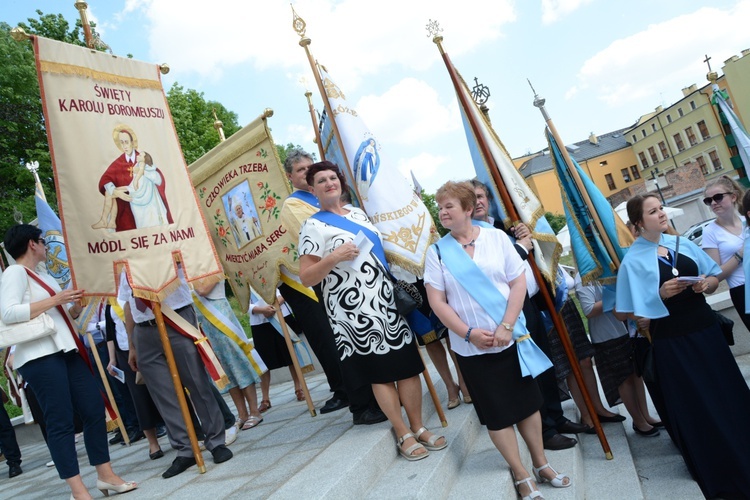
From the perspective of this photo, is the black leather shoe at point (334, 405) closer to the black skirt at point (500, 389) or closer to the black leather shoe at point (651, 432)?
the black skirt at point (500, 389)

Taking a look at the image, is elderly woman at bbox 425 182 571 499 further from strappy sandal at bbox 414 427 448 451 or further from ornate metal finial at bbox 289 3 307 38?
ornate metal finial at bbox 289 3 307 38

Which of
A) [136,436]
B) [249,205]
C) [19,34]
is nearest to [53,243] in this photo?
[136,436]

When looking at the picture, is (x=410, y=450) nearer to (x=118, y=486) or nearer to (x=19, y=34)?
(x=118, y=486)

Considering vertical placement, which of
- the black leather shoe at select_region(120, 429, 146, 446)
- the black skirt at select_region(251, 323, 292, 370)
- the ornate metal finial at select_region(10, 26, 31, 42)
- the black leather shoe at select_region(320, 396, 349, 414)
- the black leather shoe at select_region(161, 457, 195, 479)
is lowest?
the black leather shoe at select_region(320, 396, 349, 414)

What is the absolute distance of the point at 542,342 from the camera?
445cm

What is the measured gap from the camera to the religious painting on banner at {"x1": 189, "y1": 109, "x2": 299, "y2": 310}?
595 centimetres

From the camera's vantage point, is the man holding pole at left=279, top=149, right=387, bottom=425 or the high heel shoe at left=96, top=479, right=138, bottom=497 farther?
the man holding pole at left=279, top=149, right=387, bottom=425

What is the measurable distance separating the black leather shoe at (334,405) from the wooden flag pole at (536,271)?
2.13 m

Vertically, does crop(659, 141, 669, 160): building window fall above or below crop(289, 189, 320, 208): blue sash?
above

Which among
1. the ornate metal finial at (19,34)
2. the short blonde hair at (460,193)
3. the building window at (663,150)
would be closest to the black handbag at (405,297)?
the short blonde hair at (460,193)

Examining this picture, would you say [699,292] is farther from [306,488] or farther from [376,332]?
[306,488]

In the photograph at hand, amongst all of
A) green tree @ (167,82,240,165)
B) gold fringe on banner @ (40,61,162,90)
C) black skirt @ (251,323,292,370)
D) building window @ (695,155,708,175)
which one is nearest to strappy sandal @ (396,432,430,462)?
black skirt @ (251,323,292,370)

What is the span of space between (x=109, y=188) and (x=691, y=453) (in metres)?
4.23

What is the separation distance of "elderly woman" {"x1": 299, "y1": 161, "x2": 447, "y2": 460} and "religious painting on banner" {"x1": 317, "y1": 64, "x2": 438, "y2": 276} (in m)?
0.41
